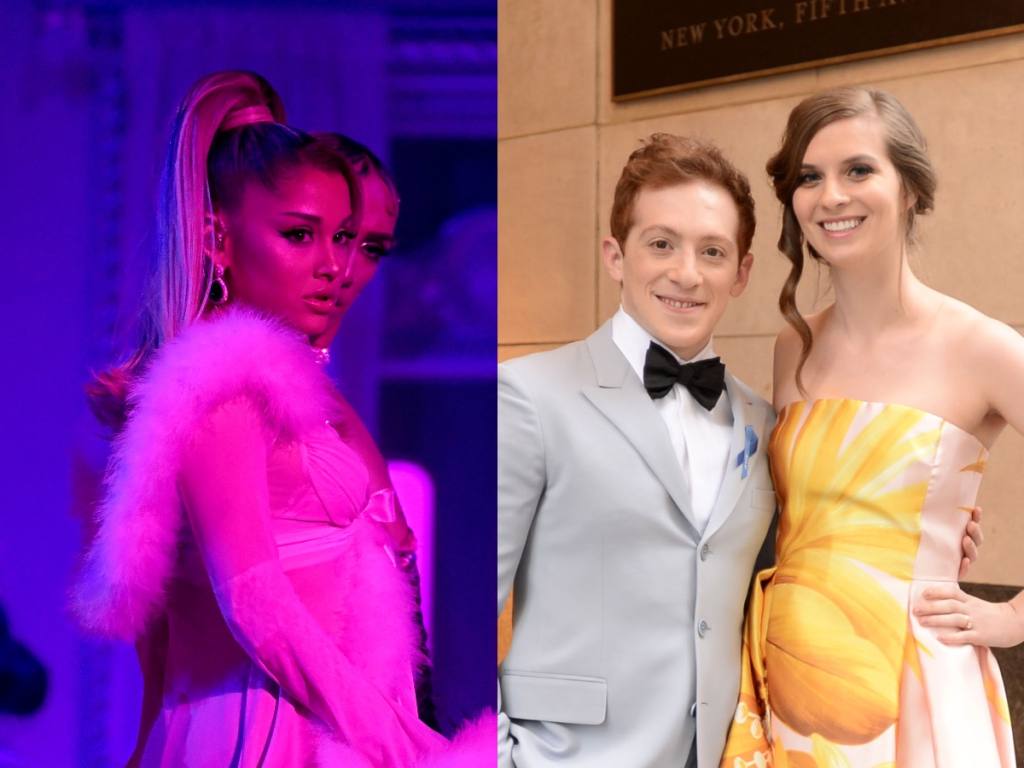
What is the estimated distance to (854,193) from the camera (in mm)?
1763

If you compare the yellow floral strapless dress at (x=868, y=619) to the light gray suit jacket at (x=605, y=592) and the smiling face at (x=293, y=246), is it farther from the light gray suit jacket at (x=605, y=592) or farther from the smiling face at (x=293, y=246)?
the smiling face at (x=293, y=246)

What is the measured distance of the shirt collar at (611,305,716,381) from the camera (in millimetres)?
1717

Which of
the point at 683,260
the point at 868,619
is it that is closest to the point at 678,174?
the point at 683,260

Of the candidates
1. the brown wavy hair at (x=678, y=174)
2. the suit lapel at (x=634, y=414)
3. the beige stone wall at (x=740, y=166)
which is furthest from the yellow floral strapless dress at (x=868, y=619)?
the beige stone wall at (x=740, y=166)

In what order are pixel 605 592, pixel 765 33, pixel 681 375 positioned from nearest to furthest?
pixel 605 592 < pixel 681 375 < pixel 765 33

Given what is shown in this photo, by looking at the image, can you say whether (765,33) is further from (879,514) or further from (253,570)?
(253,570)

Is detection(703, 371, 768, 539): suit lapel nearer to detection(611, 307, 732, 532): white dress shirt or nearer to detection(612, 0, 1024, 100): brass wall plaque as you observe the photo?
detection(611, 307, 732, 532): white dress shirt

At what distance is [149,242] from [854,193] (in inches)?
54.1

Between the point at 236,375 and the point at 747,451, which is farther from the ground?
the point at 236,375

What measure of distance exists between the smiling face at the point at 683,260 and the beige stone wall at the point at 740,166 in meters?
1.77

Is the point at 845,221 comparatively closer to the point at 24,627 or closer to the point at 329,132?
the point at 329,132

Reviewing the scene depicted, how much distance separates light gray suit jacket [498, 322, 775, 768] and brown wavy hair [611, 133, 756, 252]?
32cm

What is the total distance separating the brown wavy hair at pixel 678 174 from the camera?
5.56 feet

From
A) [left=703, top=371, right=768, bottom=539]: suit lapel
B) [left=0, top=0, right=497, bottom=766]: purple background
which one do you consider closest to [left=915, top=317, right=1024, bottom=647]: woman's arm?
[left=703, top=371, right=768, bottom=539]: suit lapel
